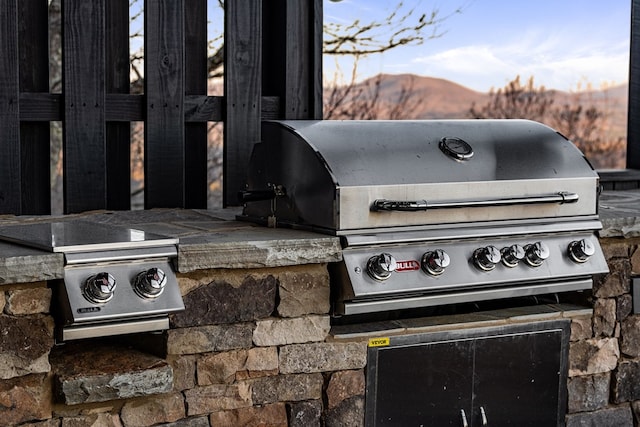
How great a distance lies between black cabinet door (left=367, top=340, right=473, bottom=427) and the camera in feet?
11.5

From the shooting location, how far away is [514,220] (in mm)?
3633

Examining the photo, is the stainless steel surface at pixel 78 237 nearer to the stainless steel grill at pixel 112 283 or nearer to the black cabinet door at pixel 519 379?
the stainless steel grill at pixel 112 283

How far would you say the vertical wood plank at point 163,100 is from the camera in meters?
4.19

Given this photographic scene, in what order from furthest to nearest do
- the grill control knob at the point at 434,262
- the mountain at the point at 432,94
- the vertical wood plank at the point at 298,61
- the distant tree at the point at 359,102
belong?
1. the mountain at the point at 432,94
2. the distant tree at the point at 359,102
3. the vertical wood plank at the point at 298,61
4. the grill control knob at the point at 434,262

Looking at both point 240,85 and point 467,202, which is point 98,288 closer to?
point 467,202

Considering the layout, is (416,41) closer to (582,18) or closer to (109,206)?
(582,18)

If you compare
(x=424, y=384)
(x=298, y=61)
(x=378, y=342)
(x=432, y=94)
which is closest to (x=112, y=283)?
(x=378, y=342)

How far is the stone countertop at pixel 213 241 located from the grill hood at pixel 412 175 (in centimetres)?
11

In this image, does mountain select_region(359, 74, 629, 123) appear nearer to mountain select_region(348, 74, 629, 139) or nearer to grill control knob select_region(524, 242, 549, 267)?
mountain select_region(348, 74, 629, 139)

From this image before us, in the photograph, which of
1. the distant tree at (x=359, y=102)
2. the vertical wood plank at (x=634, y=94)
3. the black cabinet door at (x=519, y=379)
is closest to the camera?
the black cabinet door at (x=519, y=379)

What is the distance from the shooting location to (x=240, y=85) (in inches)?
173

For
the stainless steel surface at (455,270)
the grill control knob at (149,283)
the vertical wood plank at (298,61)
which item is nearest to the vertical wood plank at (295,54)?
the vertical wood plank at (298,61)

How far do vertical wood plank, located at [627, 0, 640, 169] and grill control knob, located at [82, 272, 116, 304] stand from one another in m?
3.82

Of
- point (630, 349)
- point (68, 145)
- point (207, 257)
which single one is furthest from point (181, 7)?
point (630, 349)
